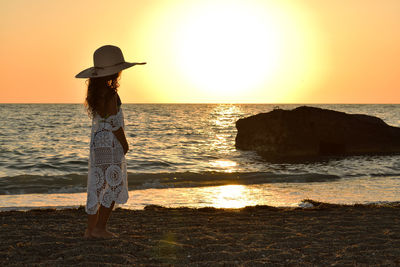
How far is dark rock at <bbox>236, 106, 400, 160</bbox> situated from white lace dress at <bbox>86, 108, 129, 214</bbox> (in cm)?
1699

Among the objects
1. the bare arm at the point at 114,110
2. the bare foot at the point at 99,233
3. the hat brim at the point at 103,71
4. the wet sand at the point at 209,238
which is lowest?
the wet sand at the point at 209,238

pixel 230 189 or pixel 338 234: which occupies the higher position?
pixel 338 234

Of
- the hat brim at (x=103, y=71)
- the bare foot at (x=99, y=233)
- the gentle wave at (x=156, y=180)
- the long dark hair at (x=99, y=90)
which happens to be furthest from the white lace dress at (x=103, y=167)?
the gentle wave at (x=156, y=180)

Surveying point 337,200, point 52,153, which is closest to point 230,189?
point 337,200

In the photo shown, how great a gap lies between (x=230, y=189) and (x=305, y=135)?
34.0ft

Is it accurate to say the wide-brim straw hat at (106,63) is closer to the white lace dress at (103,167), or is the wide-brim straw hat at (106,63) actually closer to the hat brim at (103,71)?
the hat brim at (103,71)

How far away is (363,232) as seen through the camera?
6.26 m

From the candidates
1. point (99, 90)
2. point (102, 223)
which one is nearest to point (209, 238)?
point (102, 223)

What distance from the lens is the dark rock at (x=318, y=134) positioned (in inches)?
881

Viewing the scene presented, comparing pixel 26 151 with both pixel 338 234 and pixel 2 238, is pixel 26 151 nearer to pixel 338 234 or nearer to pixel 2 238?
pixel 2 238

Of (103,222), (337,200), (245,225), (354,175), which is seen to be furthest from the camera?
(354,175)

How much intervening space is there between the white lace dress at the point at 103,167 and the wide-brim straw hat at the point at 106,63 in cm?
52

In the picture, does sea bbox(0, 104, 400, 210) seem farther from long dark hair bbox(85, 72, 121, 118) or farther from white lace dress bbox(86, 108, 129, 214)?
long dark hair bbox(85, 72, 121, 118)

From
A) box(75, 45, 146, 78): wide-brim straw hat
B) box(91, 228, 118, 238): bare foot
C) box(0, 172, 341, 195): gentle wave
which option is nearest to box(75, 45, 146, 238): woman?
box(75, 45, 146, 78): wide-brim straw hat
